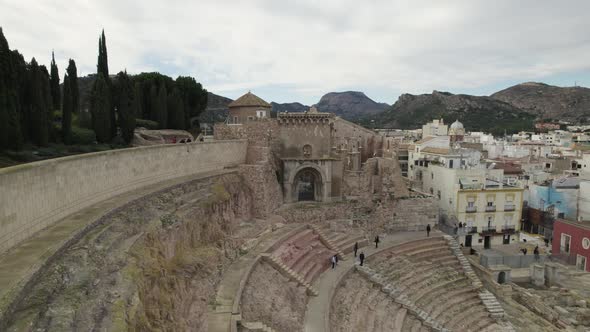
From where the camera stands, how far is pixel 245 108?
29.1 m

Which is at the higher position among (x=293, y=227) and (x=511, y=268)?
(x=293, y=227)

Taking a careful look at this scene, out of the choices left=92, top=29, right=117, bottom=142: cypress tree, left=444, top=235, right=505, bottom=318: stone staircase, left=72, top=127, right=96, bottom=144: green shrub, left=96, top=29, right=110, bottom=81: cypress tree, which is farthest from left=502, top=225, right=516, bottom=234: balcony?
left=96, top=29, right=110, bottom=81: cypress tree

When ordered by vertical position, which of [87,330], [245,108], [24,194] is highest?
[245,108]

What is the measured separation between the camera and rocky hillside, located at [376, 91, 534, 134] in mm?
110125

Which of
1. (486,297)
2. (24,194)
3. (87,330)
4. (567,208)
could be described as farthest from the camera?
(567,208)

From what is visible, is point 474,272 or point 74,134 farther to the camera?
point 474,272

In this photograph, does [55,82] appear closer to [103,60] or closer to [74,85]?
[74,85]

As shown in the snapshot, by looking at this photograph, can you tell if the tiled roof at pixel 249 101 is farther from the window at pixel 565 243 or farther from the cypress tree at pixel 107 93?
the window at pixel 565 243

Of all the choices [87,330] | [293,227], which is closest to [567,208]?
[293,227]

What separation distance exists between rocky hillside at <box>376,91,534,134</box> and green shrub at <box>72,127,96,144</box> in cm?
9719

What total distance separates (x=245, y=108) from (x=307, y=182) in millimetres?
8365

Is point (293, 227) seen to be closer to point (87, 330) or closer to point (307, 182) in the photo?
point (307, 182)

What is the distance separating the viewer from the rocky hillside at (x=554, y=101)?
134 metres

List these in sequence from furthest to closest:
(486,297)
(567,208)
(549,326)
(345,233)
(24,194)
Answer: (567,208), (345,233), (486,297), (549,326), (24,194)
